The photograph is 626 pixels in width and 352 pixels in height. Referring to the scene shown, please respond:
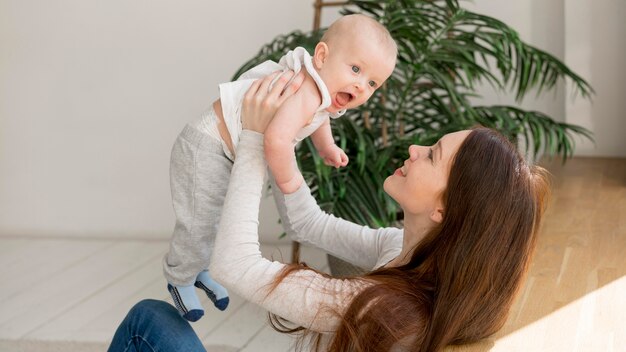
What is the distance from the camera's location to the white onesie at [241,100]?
1.73 metres

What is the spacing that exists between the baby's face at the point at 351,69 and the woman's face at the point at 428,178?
0.19 metres

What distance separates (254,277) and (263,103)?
291mm

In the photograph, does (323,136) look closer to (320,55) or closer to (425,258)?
(320,55)

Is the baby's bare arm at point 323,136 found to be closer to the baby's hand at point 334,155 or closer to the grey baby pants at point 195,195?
the baby's hand at point 334,155

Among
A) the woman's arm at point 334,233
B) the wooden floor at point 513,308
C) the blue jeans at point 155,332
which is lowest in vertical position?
the wooden floor at point 513,308

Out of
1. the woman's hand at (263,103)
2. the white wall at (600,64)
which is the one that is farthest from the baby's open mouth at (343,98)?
the white wall at (600,64)

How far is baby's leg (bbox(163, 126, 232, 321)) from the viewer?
1.77 metres

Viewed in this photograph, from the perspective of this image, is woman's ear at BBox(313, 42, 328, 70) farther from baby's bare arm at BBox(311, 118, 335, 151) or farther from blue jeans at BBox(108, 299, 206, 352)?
blue jeans at BBox(108, 299, 206, 352)

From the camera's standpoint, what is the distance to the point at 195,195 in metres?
1.78

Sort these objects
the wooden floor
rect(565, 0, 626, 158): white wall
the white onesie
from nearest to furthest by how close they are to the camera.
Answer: the white onesie < the wooden floor < rect(565, 0, 626, 158): white wall

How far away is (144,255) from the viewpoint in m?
4.27

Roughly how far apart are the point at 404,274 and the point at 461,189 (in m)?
0.17

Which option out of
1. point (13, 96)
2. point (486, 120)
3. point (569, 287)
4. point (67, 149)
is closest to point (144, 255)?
point (67, 149)

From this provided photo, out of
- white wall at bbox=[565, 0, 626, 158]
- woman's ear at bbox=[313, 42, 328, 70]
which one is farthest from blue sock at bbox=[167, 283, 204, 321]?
white wall at bbox=[565, 0, 626, 158]
